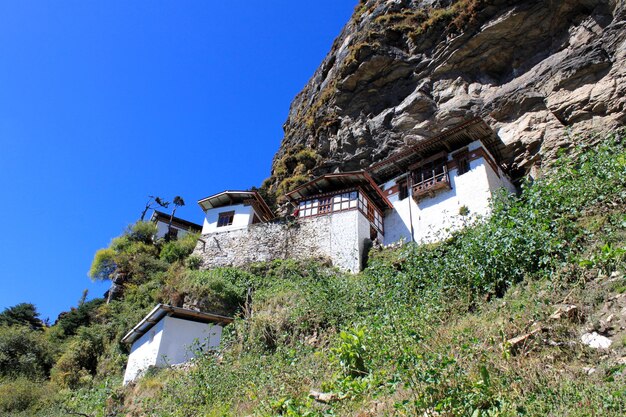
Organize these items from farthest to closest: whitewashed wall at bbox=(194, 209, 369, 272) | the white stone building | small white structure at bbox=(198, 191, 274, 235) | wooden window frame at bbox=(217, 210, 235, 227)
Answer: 1. wooden window frame at bbox=(217, 210, 235, 227)
2. small white structure at bbox=(198, 191, 274, 235)
3. whitewashed wall at bbox=(194, 209, 369, 272)
4. the white stone building

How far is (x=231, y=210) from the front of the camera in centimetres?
2991

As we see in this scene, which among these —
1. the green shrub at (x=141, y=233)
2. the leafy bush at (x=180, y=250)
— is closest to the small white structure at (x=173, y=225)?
the green shrub at (x=141, y=233)

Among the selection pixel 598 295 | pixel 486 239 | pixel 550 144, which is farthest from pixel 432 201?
pixel 598 295

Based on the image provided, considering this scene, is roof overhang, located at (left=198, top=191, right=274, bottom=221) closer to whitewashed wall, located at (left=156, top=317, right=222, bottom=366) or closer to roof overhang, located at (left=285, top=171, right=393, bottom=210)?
roof overhang, located at (left=285, top=171, right=393, bottom=210)

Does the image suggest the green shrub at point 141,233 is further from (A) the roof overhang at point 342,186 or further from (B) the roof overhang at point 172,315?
(B) the roof overhang at point 172,315

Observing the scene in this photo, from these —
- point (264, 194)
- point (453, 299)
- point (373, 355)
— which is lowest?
point (373, 355)

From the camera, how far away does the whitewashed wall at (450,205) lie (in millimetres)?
23219

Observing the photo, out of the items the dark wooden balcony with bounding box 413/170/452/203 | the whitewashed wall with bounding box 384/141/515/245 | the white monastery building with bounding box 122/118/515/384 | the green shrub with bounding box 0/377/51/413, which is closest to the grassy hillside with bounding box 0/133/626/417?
the green shrub with bounding box 0/377/51/413

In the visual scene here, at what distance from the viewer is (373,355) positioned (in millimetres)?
8547

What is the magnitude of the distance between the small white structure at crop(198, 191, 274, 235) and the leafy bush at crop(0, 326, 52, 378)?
34.9ft

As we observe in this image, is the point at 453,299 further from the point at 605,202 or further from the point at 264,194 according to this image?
the point at 264,194

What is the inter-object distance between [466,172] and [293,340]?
1557 centimetres

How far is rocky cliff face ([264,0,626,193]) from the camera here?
916 inches

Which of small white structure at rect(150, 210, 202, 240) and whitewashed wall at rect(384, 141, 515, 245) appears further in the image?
small white structure at rect(150, 210, 202, 240)
